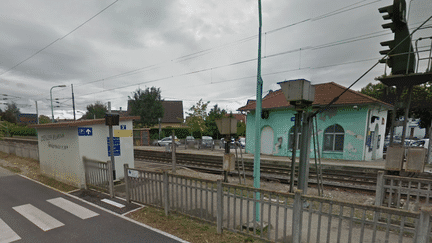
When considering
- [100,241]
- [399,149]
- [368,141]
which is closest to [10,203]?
[100,241]

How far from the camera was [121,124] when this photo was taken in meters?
8.32

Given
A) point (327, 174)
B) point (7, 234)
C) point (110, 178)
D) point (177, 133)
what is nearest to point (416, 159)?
point (327, 174)

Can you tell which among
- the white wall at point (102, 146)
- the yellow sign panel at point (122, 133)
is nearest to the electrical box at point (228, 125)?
the yellow sign panel at point (122, 133)

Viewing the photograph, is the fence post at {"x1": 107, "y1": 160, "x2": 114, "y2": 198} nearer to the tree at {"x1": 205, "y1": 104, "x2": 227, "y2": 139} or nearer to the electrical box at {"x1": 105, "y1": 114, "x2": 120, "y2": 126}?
the electrical box at {"x1": 105, "y1": 114, "x2": 120, "y2": 126}

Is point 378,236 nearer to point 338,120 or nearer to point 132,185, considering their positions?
point 132,185

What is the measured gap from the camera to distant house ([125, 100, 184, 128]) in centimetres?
4359

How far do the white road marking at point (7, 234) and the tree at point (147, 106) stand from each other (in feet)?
106

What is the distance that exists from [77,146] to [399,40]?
11.2 metres

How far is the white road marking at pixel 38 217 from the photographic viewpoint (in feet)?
14.6

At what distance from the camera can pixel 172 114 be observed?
45.7 m

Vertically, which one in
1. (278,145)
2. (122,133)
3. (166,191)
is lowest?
(278,145)

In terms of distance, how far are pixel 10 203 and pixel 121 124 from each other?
4.19 m

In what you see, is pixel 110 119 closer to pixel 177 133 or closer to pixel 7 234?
pixel 7 234

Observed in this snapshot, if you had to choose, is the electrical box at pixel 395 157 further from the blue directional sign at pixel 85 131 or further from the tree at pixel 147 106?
the tree at pixel 147 106
